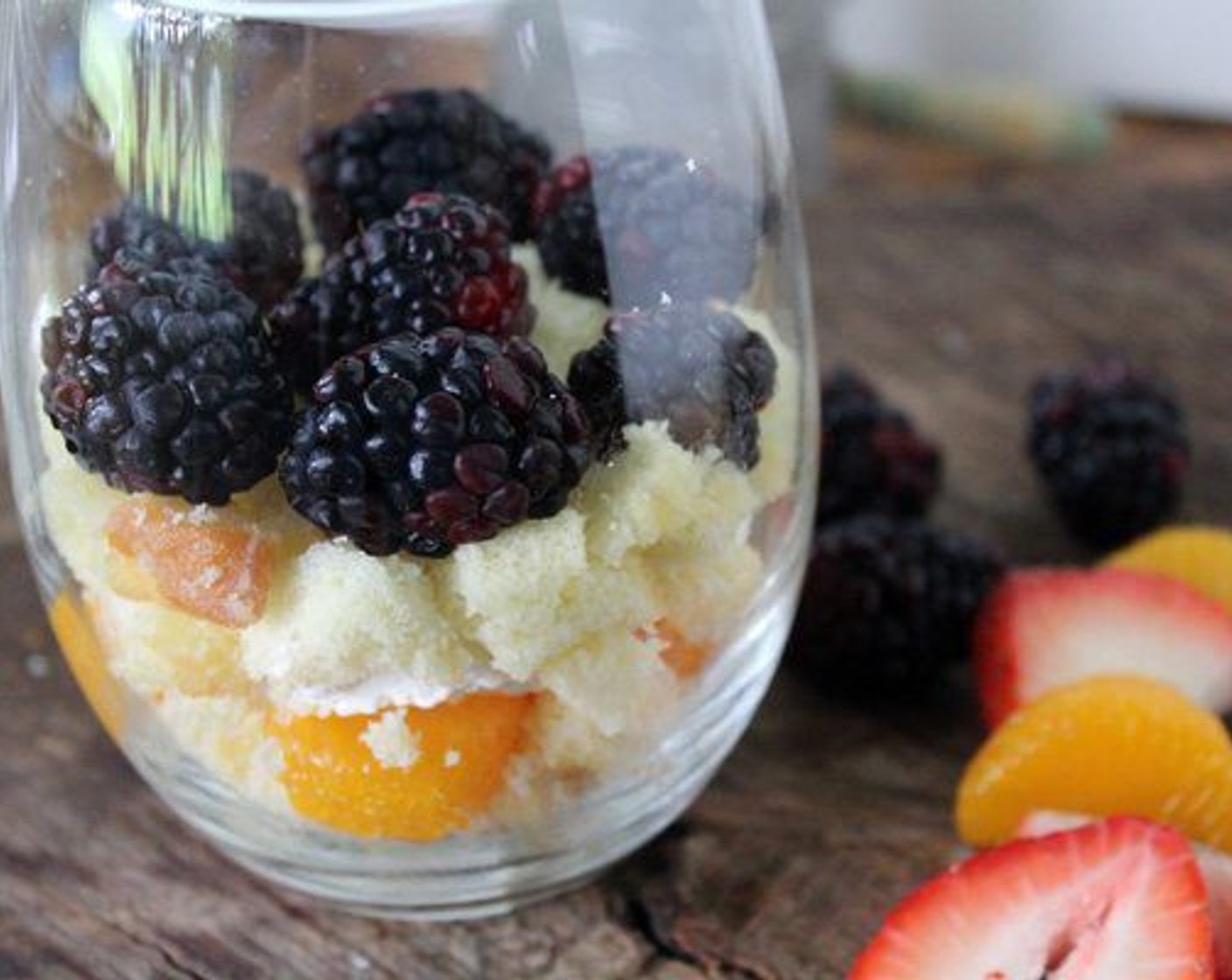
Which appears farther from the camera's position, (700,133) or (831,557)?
(831,557)

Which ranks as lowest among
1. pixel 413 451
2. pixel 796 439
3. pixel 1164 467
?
pixel 1164 467

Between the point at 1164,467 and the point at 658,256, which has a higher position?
the point at 658,256

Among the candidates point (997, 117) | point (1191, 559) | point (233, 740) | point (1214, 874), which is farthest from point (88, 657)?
point (997, 117)

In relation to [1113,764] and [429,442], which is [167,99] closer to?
[429,442]

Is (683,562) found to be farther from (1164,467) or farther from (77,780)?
(1164,467)

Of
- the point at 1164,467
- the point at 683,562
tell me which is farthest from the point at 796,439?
the point at 1164,467

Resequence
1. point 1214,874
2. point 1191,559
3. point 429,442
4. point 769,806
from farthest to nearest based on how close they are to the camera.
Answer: point 1191,559, point 769,806, point 1214,874, point 429,442

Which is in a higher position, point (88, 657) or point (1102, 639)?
point (88, 657)
